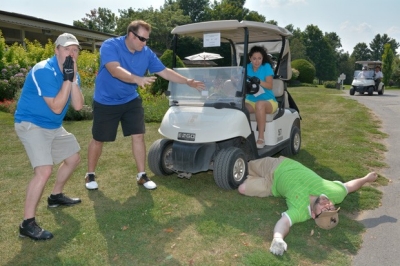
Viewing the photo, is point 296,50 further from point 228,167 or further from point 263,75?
point 228,167

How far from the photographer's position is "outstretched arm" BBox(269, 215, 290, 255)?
2930mm

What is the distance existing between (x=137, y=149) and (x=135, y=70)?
0.94 m

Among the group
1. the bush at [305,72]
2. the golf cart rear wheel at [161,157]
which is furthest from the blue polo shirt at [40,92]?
the bush at [305,72]

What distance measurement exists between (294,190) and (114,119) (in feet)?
7.12

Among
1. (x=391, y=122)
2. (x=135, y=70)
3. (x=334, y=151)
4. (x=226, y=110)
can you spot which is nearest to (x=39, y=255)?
(x=135, y=70)

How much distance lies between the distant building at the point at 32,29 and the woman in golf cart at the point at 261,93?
1712 centimetres

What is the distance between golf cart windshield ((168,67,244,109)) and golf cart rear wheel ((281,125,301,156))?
1.66 meters

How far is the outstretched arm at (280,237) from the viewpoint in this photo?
293 centimetres

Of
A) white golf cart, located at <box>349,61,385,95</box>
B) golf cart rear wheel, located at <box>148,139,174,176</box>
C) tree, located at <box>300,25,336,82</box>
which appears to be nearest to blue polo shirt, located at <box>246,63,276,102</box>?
golf cart rear wheel, located at <box>148,139,174,176</box>

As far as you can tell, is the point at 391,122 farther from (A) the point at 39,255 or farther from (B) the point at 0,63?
(B) the point at 0,63

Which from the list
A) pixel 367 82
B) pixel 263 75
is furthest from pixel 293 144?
pixel 367 82

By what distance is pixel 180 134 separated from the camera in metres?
4.30

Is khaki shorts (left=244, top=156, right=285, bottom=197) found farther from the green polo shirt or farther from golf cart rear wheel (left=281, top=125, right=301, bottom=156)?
golf cart rear wheel (left=281, top=125, right=301, bottom=156)

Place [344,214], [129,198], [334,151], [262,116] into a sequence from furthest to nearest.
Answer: [334,151]
[262,116]
[129,198]
[344,214]
